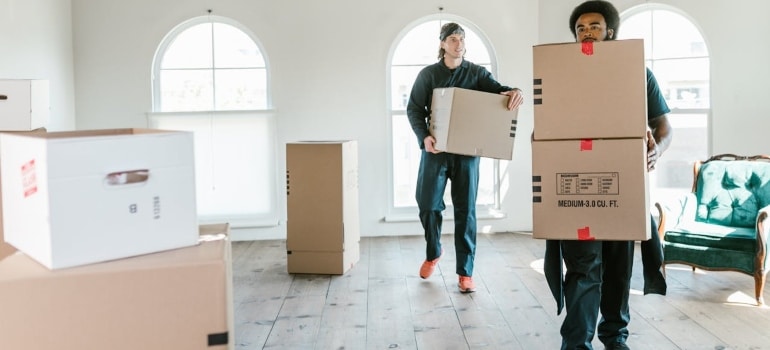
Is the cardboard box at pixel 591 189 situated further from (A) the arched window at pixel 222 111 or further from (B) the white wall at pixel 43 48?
(A) the arched window at pixel 222 111

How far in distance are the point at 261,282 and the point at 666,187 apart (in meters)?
3.34

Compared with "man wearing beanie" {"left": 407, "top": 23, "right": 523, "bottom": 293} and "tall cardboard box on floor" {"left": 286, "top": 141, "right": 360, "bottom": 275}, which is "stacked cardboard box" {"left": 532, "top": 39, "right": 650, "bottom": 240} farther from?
"tall cardboard box on floor" {"left": 286, "top": 141, "right": 360, "bottom": 275}

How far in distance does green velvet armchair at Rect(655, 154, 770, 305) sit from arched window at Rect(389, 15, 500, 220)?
2.03 metres

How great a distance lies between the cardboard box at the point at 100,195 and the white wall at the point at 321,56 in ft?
15.3

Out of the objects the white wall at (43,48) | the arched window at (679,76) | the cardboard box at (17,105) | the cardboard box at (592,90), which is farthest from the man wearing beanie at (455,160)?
the white wall at (43,48)

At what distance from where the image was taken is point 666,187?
5988 mm

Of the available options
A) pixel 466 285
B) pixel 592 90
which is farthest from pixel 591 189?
pixel 466 285

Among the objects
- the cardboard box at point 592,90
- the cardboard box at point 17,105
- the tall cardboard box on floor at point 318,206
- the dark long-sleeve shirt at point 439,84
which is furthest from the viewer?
the tall cardboard box on floor at point 318,206

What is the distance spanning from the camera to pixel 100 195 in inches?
57.3

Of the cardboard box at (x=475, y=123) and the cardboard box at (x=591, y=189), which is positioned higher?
the cardboard box at (x=475, y=123)

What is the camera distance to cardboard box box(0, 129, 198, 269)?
1.41 meters

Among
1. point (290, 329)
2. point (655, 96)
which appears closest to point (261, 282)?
point (290, 329)

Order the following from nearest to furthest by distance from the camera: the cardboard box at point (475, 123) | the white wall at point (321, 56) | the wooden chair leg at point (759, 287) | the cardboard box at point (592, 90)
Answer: the cardboard box at point (592, 90) → the cardboard box at point (475, 123) → the wooden chair leg at point (759, 287) → the white wall at point (321, 56)

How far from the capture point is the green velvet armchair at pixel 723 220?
4.05m
